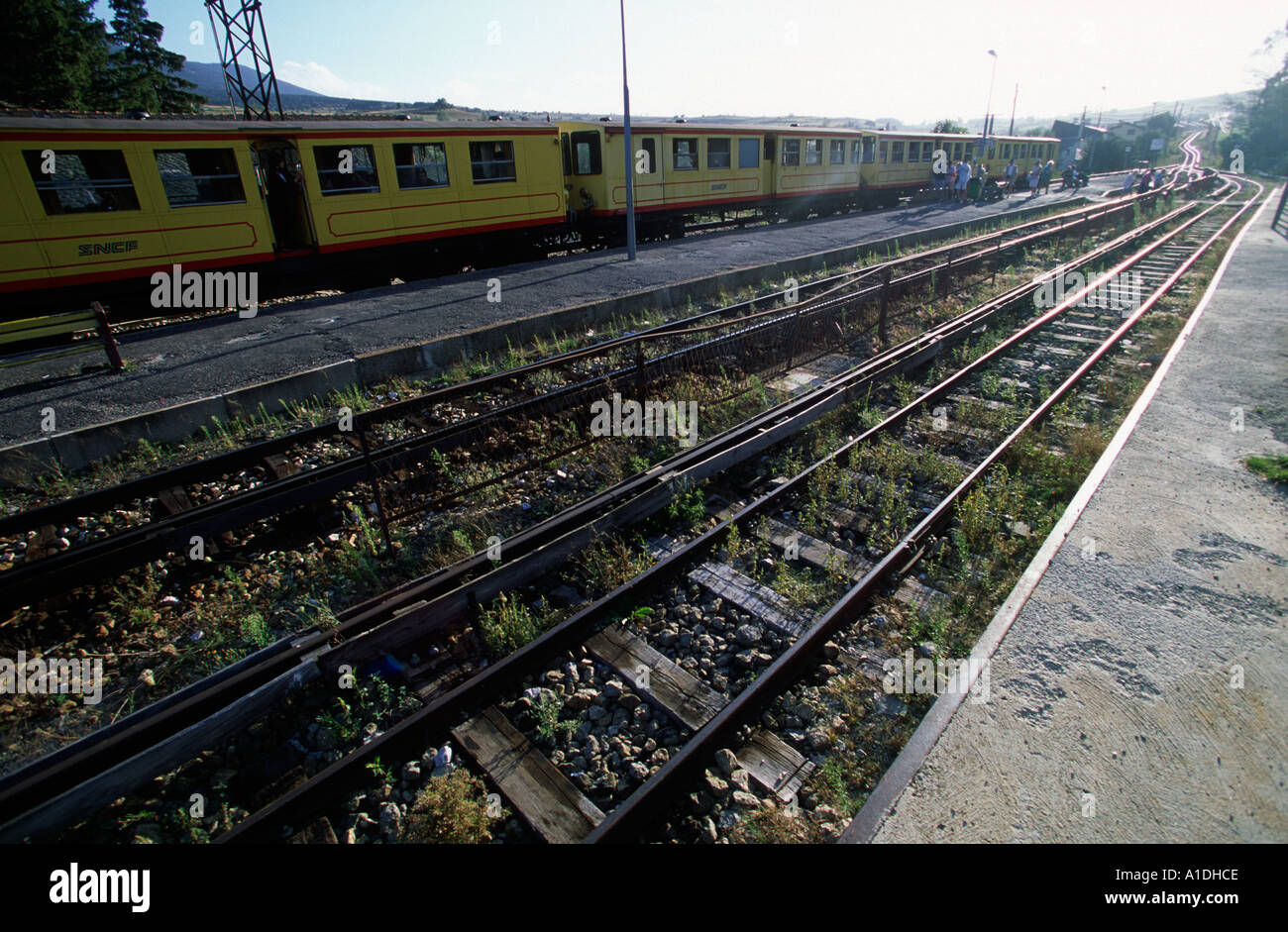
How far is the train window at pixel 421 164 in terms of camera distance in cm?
1307

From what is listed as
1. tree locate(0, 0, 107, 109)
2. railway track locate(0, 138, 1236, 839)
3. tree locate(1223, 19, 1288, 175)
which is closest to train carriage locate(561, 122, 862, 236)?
railway track locate(0, 138, 1236, 839)

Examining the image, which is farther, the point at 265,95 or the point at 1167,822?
the point at 265,95

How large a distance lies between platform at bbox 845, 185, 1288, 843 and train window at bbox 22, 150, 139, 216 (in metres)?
13.8

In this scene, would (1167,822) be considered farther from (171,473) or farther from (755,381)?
(171,473)

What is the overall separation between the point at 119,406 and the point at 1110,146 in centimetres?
7984

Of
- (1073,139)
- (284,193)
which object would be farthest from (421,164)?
(1073,139)

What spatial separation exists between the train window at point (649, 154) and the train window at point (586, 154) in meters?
1.11

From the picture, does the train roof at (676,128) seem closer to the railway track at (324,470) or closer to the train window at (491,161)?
the train window at (491,161)

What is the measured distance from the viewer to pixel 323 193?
1218 centimetres

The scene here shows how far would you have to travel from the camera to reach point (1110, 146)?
5984 centimetres

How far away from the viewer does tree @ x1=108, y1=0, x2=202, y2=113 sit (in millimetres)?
31281
